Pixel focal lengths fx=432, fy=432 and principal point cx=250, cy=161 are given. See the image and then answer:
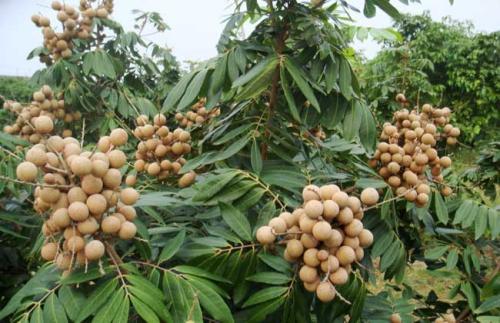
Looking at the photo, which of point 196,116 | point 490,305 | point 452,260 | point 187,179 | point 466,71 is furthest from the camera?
point 466,71

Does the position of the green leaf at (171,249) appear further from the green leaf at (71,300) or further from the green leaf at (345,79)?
the green leaf at (345,79)

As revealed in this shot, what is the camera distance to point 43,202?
97cm

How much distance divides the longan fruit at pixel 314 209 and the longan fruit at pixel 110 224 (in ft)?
1.46

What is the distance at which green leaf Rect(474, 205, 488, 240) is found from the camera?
174cm

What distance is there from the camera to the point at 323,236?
102cm

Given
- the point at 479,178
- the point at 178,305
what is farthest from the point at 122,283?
the point at 479,178

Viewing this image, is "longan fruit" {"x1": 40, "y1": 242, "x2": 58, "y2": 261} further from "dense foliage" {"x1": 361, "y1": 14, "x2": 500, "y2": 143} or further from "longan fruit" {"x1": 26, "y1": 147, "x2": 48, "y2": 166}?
"dense foliage" {"x1": 361, "y1": 14, "x2": 500, "y2": 143}

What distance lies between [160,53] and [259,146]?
2.23 metres

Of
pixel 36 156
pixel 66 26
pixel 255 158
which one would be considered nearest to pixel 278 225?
pixel 255 158

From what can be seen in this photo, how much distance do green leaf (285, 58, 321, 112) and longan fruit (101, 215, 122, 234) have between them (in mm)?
673

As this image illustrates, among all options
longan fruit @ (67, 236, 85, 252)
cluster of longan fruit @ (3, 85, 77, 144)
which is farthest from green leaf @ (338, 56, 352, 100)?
cluster of longan fruit @ (3, 85, 77, 144)

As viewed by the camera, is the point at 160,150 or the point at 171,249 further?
the point at 160,150

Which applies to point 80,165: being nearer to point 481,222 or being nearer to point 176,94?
point 176,94

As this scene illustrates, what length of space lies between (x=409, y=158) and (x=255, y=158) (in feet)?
2.15
